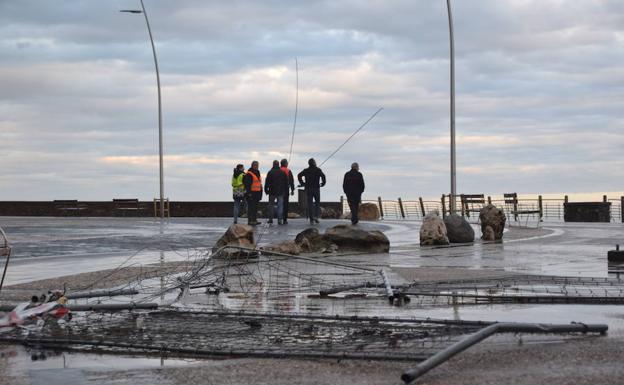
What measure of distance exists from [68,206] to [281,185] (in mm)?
25431

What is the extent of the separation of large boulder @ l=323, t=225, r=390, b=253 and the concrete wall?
99.8 ft

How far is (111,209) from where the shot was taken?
189ft

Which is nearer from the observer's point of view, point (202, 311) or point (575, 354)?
point (575, 354)

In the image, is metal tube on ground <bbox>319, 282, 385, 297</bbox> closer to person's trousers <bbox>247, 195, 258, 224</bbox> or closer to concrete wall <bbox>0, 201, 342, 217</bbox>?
person's trousers <bbox>247, 195, 258, 224</bbox>

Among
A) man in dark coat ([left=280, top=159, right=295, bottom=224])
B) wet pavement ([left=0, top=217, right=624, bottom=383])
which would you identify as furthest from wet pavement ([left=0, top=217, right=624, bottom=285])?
man in dark coat ([left=280, top=159, right=295, bottom=224])

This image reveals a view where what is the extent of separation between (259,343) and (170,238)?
67.7ft

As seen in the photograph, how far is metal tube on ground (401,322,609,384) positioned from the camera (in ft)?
19.3

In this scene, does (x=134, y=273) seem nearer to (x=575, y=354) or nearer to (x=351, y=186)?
(x=575, y=354)

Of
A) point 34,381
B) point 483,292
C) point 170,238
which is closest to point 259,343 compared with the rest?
point 34,381

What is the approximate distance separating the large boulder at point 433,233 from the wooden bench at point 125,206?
35.1 meters

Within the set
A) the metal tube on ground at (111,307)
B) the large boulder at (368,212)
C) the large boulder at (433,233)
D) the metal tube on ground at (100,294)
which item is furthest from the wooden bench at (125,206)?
the metal tube on ground at (111,307)

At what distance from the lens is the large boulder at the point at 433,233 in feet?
77.0

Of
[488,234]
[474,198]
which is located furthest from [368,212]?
[488,234]

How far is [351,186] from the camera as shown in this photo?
35250 mm
